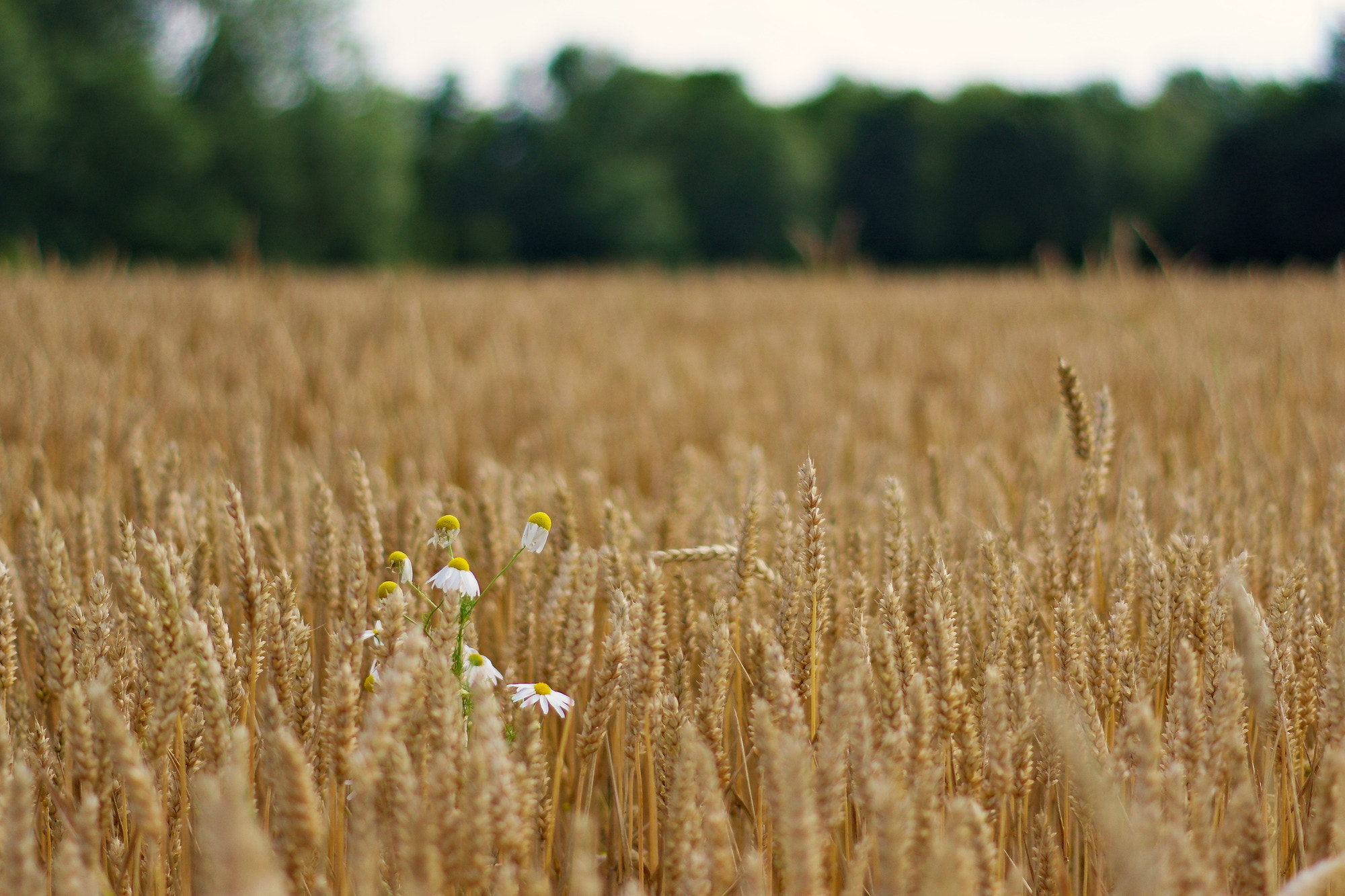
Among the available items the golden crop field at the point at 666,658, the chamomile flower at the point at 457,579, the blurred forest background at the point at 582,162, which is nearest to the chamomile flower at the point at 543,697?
the golden crop field at the point at 666,658

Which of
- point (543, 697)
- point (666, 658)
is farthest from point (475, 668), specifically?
point (666, 658)

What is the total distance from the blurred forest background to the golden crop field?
195 inches

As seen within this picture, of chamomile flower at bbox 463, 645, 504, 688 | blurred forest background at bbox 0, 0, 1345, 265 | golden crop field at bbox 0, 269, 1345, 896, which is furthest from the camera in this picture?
blurred forest background at bbox 0, 0, 1345, 265

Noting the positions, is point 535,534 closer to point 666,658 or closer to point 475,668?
point 475,668

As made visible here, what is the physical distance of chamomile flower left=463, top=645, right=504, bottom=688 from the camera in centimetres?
102

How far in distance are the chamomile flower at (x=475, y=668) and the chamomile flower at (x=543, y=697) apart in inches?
1.3

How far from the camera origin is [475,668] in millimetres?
1078

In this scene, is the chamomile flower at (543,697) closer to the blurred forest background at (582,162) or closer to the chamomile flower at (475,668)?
the chamomile flower at (475,668)

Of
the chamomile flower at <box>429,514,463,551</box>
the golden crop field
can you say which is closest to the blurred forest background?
the golden crop field

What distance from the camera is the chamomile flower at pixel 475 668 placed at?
1.02 metres

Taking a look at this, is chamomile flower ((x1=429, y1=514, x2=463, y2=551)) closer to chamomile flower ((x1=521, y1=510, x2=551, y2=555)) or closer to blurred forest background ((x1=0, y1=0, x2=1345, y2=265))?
chamomile flower ((x1=521, y1=510, x2=551, y2=555))

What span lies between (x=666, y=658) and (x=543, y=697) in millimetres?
311

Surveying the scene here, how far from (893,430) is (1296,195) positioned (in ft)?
89.1

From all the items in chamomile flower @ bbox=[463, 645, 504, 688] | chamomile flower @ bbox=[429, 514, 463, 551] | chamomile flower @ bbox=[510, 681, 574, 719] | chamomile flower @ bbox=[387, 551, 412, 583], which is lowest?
chamomile flower @ bbox=[510, 681, 574, 719]
